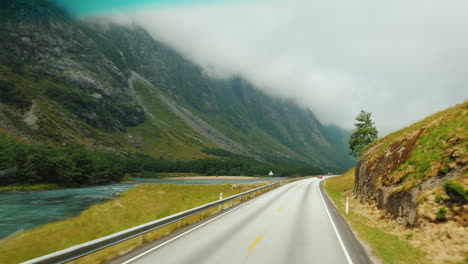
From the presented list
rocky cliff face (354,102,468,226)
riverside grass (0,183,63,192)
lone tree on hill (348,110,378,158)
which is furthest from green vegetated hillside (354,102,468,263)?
riverside grass (0,183,63,192)

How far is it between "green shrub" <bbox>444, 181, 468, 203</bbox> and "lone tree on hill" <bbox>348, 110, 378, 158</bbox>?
4929cm

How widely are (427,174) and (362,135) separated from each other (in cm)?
4893

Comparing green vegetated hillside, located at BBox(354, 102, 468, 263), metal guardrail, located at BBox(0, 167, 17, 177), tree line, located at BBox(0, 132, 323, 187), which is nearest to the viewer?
green vegetated hillside, located at BBox(354, 102, 468, 263)

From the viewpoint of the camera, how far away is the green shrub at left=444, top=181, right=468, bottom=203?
33.3 ft

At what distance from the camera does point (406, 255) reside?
8.84 metres

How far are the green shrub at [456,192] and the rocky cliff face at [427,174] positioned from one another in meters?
0.03

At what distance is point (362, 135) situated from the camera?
192 ft

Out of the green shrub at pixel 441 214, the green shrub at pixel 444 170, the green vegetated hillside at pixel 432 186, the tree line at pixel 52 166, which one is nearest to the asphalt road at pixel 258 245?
the green vegetated hillside at pixel 432 186

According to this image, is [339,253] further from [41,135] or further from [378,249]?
[41,135]

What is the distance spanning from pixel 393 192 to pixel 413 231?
397cm

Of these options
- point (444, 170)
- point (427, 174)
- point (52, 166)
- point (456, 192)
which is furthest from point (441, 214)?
point (52, 166)

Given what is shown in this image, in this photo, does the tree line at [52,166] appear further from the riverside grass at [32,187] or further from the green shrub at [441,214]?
the green shrub at [441,214]

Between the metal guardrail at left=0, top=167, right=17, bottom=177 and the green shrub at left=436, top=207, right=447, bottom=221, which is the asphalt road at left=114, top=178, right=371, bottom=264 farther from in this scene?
the metal guardrail at left=0, top=167, right=17, bottom=177

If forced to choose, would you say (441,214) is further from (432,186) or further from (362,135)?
(362,135)
